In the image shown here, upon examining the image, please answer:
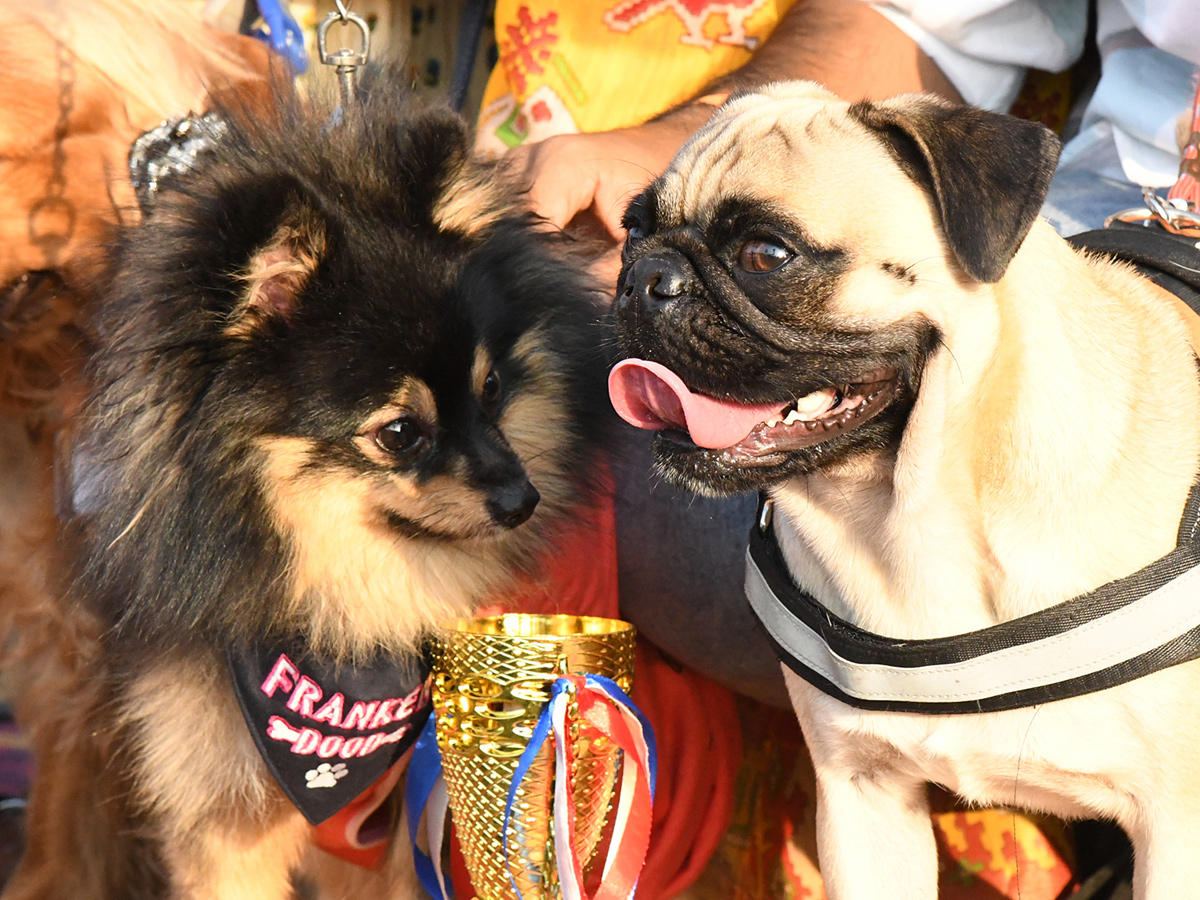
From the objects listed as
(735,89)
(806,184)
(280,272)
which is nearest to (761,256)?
(806,184)

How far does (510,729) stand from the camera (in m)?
1.54

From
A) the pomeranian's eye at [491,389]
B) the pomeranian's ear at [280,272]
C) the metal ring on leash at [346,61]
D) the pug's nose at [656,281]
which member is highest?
the metal ring on leash at [346,61]

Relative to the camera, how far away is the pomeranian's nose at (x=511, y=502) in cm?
152

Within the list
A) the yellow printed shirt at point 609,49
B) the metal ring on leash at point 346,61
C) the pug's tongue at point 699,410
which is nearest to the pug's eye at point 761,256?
the pug's tongue at point 699,410

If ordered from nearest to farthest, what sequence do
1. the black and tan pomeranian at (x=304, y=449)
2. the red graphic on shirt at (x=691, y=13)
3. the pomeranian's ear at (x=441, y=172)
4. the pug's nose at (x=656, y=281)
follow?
the pug's nose at (x=656, y=281), the black and tan pomeranian at (x=304, y=449), the pomeranian's ear at (x=441, y=172), the red graphic on shirt at (x=691, y=13)

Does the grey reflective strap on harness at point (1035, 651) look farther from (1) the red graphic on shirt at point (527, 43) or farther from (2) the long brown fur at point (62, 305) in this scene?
(1) the red graphic on shirt at point (527, 43)

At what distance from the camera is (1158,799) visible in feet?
4.17

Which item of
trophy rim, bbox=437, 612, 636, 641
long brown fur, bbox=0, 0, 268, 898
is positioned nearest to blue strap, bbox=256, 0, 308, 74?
long brown fur, bbox=0, 0, 268, 898

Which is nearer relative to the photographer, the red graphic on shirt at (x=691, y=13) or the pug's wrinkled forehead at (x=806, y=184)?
the pug's wrinkled forehead at (x=806, y=184)

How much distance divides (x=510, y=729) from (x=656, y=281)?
656 mm

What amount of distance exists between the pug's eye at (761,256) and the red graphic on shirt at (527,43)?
60.8 inches

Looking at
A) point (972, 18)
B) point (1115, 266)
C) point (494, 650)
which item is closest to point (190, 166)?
point (494, 650)

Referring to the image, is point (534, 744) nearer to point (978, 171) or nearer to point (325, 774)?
point (325, 774)

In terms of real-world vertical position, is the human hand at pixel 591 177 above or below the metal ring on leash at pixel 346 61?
below
